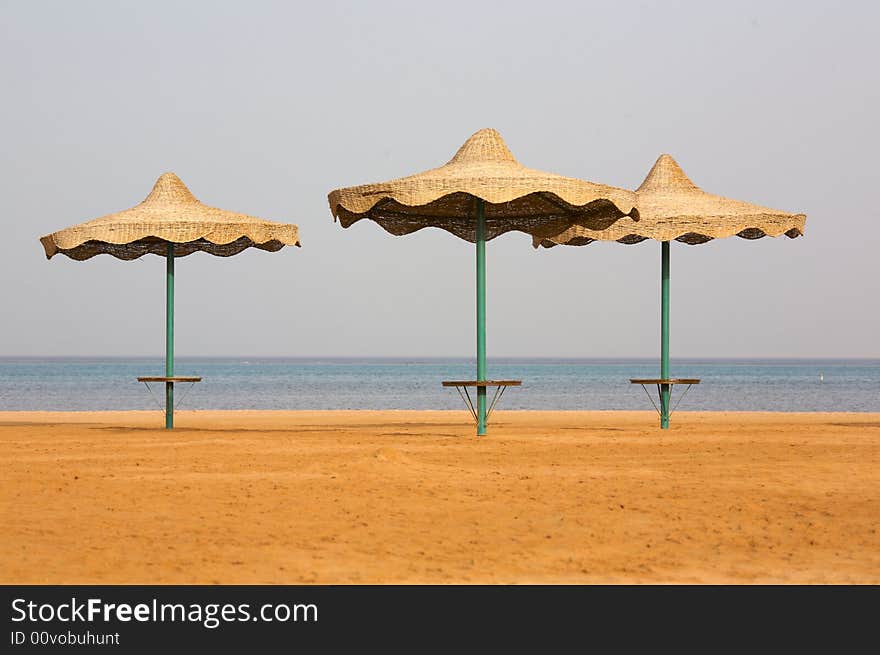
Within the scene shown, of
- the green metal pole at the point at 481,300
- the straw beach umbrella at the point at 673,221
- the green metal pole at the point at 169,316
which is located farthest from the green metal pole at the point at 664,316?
the green metal pole at the point at 169,316

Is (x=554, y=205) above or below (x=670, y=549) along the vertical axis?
above

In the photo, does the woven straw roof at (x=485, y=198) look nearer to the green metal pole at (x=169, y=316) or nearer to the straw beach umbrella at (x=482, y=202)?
the straw beach umbrella at (x=482, y=202)

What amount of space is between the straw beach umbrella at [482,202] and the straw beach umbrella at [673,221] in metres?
0.36

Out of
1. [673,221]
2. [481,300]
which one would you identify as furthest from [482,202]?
[673,221]

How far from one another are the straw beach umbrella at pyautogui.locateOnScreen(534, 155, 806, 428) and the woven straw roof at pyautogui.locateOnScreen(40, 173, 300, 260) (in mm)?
3547

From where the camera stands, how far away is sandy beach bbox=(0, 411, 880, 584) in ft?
18.1

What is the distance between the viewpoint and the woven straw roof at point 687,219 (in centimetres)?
1366

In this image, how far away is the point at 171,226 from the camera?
1338cm

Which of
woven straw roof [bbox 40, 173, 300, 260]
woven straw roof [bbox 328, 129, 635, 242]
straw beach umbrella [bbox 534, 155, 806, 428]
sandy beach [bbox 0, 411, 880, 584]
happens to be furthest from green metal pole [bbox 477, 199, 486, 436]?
woven straw roof [bbox 40, 173, 300, 260]
